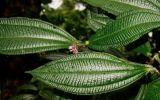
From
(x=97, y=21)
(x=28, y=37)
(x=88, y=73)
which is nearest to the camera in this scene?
(x=88, y=73)

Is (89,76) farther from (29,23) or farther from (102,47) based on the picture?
(29,23)

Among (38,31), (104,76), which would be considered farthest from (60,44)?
(104,76)

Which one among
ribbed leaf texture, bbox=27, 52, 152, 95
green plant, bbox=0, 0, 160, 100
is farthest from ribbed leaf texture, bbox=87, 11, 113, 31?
ribbed leaf texture, bbox=27, 52, 152, 95

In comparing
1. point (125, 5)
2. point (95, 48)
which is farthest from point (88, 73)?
point (125, 5)

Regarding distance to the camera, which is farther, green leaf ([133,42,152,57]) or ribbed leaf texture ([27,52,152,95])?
green leaf ([133,42,152,57])

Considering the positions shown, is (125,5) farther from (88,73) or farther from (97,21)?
(88,73)

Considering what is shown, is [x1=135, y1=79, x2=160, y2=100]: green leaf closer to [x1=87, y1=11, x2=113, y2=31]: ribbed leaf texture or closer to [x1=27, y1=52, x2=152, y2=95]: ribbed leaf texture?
[x1=27, y1=52, x2=152, y2=95]: ribbed leaf texture

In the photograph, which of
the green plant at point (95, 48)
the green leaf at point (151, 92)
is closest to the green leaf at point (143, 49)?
the green plant at point (95, 48)
